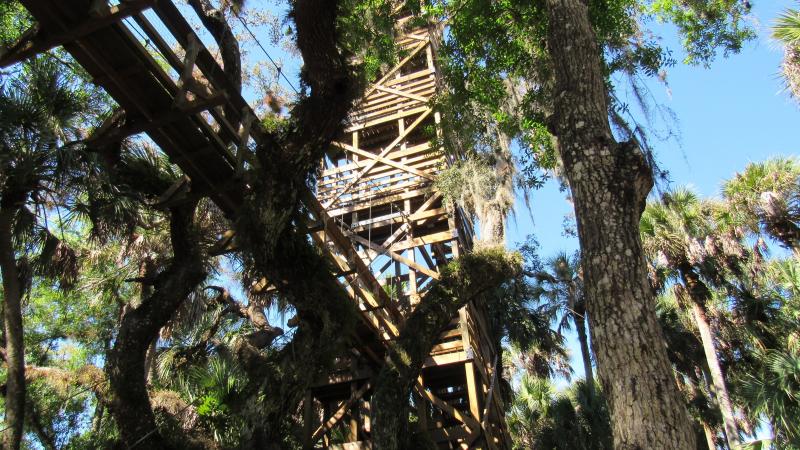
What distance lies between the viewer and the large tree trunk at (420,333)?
743 centimetres

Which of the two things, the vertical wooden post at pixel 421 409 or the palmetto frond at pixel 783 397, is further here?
the palmetto frond at pixel 783 397

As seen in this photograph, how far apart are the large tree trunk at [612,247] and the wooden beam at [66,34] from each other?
4049 millimetres

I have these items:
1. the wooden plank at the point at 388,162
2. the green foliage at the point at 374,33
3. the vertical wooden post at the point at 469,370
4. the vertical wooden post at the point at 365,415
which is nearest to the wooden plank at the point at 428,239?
the wooden plank at the point at 388,162

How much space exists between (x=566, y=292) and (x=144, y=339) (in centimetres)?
1399

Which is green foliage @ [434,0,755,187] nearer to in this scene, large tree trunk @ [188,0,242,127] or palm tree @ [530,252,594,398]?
large tree trunk @ [188,0,242,127]

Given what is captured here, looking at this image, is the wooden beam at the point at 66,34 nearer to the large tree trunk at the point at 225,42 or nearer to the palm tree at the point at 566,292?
the large tree trunk at the point at 225,42

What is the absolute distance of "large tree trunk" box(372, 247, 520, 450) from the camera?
293 inches

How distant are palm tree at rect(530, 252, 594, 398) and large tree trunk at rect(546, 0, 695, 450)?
12341 millimetres

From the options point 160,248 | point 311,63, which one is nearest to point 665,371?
point 311,63

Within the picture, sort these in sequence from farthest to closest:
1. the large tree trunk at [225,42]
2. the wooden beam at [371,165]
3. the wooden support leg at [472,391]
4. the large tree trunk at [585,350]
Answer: the large tree trunk at [585,350]
the wooden beam at [371,165]
the wooden support leg at [472,391]
the large tree trunk at [225,42]

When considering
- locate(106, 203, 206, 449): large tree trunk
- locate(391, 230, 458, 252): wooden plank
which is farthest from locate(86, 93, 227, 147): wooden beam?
locate(391, 230, 458, 252): wooden plank

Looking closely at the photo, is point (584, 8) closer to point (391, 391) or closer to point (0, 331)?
point (391, 391)

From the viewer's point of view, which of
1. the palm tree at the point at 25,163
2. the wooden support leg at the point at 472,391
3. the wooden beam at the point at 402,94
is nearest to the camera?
the palm tree at the point at 25,163

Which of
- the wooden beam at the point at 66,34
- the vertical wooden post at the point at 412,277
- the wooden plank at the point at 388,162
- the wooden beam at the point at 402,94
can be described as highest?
the wooden beam at the point at 402,94
